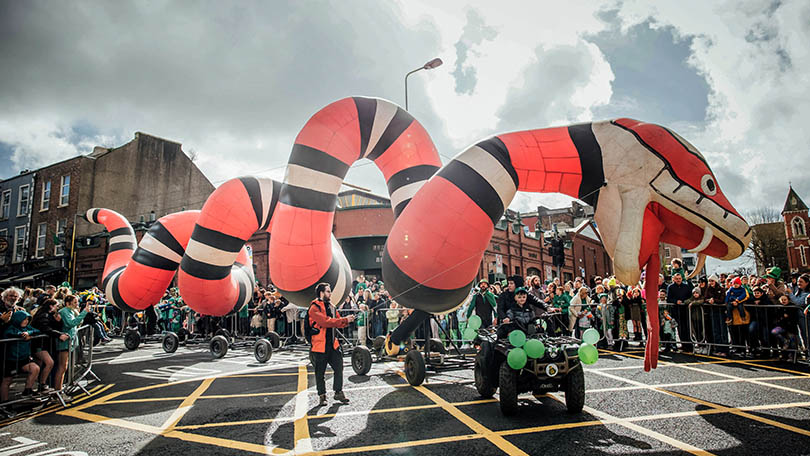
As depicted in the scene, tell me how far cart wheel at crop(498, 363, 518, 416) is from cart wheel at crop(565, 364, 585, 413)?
64 cm

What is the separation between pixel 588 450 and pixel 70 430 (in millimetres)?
5617

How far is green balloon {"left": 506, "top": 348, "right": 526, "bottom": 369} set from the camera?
481 centimetres

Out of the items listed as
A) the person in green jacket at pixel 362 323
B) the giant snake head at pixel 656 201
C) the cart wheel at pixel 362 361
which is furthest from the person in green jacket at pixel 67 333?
the giant snake head at pixel 656 201

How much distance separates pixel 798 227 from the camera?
6203cm

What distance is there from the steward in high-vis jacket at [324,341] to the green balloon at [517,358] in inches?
86.9

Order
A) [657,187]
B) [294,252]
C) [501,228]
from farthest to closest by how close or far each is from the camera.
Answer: [501,228] < [294,252] < [657,187]

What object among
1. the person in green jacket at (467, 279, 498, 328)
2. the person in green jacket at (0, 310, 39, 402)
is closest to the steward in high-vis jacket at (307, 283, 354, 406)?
the person in green jacket at (0, 310, 39, 402)

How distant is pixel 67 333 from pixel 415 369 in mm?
5562

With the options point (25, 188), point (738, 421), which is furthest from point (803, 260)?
point (25, 188)

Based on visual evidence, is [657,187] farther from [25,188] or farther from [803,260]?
[803,260]

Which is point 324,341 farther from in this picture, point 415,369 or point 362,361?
point 362,361

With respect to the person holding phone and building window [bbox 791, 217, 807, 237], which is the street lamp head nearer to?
the person holding phone

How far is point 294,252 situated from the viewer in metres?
6.03

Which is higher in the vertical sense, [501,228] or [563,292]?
[501,228]
